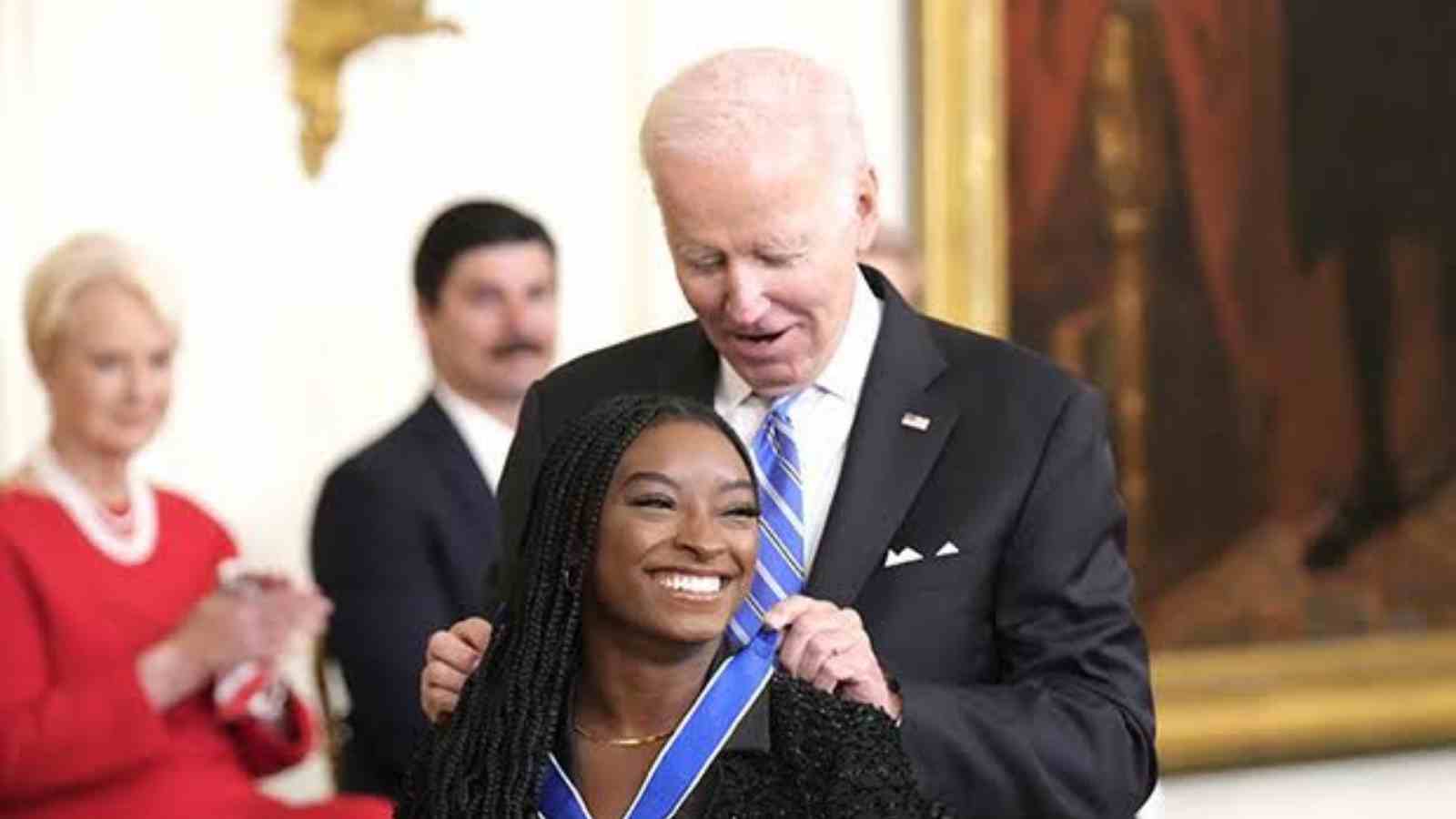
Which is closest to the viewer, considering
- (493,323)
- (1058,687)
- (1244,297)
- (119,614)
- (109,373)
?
(1058,687)

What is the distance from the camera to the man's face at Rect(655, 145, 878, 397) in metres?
3.50

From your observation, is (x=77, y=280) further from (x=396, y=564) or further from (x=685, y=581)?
(x=685, y=581)

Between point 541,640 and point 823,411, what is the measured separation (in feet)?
1.87

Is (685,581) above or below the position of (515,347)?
above

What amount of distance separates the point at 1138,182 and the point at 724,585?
559cm

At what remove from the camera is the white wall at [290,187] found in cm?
690

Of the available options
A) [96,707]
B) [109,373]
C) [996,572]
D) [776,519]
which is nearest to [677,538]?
[776,519]

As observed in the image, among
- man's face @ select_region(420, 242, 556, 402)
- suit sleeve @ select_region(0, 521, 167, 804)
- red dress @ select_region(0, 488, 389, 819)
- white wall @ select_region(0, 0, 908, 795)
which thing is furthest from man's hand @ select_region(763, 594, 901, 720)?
white wall @ select_region(0, 0, 908, 795)

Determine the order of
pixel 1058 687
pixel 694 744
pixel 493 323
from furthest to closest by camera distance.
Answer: pixel 493 323
pixel 1058 687
pixel 694 744

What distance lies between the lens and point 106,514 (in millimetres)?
5848

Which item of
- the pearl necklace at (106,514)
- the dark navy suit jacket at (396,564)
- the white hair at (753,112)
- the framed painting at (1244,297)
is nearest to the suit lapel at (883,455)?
the white hair at (753,112)

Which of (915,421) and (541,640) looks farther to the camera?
(915,421)

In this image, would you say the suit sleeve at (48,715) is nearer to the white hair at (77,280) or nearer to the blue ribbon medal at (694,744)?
the white hair at (77,280)

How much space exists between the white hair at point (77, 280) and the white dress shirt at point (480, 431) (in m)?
0.57
